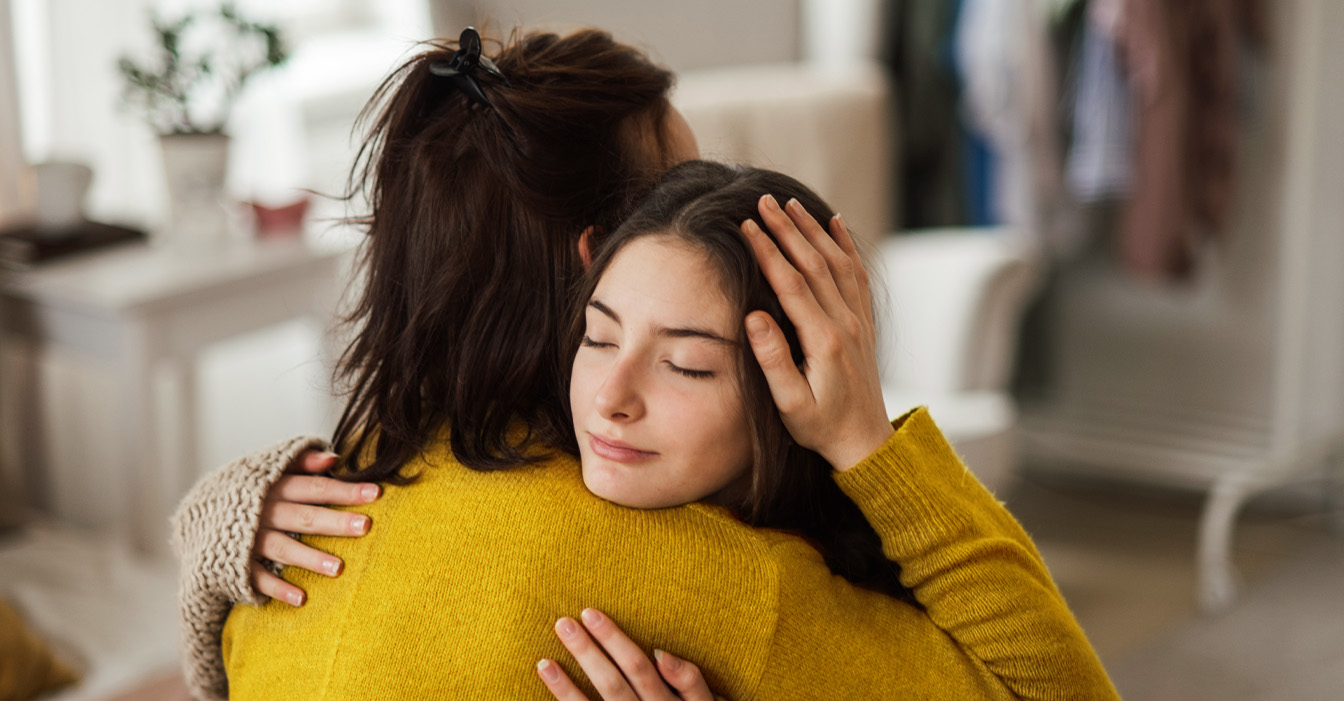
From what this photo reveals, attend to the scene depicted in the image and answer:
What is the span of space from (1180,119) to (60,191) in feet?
6.78

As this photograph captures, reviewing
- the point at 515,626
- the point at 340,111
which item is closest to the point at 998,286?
the point at 340,111

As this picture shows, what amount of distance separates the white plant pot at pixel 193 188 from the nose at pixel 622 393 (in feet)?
5.02

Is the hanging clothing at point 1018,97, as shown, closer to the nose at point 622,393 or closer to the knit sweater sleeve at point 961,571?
the knit sweater sleeve at point 961,571

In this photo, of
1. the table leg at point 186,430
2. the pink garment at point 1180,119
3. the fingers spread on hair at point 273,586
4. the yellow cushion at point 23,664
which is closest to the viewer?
the fingers spread on hair at point 273,586

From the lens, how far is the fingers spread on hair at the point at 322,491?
0.85 m

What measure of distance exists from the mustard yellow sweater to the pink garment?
1.99 metres

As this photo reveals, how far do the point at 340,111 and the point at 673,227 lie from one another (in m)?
2.14

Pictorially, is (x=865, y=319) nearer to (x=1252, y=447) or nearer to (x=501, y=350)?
(x=501, y=350)

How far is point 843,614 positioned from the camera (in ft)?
2.54

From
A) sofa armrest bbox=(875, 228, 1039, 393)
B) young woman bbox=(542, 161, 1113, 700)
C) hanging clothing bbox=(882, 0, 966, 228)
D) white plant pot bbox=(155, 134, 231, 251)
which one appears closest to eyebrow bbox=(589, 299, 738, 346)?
young woman bbox=(542, 161, 1113, 700)

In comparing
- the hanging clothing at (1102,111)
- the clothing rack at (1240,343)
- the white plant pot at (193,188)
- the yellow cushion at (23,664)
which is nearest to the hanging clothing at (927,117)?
the hanging clothing at (1102,111)

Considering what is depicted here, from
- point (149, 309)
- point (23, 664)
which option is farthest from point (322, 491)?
point (149, 309)

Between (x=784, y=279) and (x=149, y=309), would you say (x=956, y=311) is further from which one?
(x=784, y=279)

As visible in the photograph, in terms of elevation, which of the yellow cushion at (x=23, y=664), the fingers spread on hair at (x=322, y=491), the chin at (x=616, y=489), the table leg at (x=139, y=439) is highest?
the chin at (x=616, y=489)
